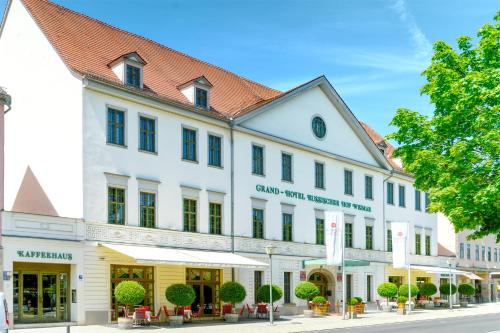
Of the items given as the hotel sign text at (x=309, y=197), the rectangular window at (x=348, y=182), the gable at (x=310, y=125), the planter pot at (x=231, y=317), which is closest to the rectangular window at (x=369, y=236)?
the hotel sign text at (x=309, y=197)

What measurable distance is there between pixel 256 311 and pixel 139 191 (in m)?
9.25

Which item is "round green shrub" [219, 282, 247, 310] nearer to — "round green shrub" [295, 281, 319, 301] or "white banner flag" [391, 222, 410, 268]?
"round green shrub" [295, 281, 319, 301]

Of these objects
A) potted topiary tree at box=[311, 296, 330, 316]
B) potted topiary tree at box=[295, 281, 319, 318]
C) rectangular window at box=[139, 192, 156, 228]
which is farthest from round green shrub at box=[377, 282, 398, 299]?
A: rectangular window at box=[139, 192, 156, 228]

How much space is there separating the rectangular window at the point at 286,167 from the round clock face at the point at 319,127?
345cm

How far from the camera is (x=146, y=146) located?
120 feet

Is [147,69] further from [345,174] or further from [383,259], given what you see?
[383,259]

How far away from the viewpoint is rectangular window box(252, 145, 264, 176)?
143 ft

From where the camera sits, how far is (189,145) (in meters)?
39.2

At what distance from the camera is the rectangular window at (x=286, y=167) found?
45969 mm

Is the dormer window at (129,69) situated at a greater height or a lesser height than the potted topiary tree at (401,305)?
greater

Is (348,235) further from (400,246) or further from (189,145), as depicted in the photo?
(189,145)

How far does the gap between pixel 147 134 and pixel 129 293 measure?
8289 millimetres

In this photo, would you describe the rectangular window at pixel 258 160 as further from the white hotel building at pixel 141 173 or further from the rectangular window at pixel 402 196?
the rectangular window at pixel 402 196

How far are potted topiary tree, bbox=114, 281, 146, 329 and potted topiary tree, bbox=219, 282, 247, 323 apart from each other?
6.29m
